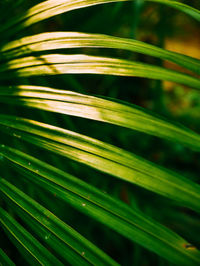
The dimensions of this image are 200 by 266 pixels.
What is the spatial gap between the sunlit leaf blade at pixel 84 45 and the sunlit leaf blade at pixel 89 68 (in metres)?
0.02

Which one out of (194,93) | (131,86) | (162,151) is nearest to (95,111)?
(162,151)

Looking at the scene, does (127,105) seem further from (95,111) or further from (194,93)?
(194,93)

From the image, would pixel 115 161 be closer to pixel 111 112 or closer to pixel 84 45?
pixel 111 112

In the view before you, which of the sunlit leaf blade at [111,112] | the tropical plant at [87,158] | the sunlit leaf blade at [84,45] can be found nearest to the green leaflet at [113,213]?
the tropical plant at [87,158]

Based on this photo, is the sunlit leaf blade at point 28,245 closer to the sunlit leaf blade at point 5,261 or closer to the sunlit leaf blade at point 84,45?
the sunlit leaf blade at point 5,261

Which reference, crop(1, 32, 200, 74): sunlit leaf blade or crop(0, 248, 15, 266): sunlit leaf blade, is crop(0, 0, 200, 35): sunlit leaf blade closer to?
crop(1, 32, 200, 74): sunlit leaf blade

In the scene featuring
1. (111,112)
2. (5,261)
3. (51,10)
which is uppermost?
(51,10)

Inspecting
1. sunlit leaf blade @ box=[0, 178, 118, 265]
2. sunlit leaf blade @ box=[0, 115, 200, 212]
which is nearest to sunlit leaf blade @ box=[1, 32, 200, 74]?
sunlit leaf blade @ box=[0, 115, 200, 212]

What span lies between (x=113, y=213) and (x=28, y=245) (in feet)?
0.54

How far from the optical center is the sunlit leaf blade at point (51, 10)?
1.23ft

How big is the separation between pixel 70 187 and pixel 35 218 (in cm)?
A: 8

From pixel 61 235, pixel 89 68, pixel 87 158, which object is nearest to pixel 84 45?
pixel 89 68

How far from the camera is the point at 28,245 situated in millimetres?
354

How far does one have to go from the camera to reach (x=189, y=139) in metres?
0.31
